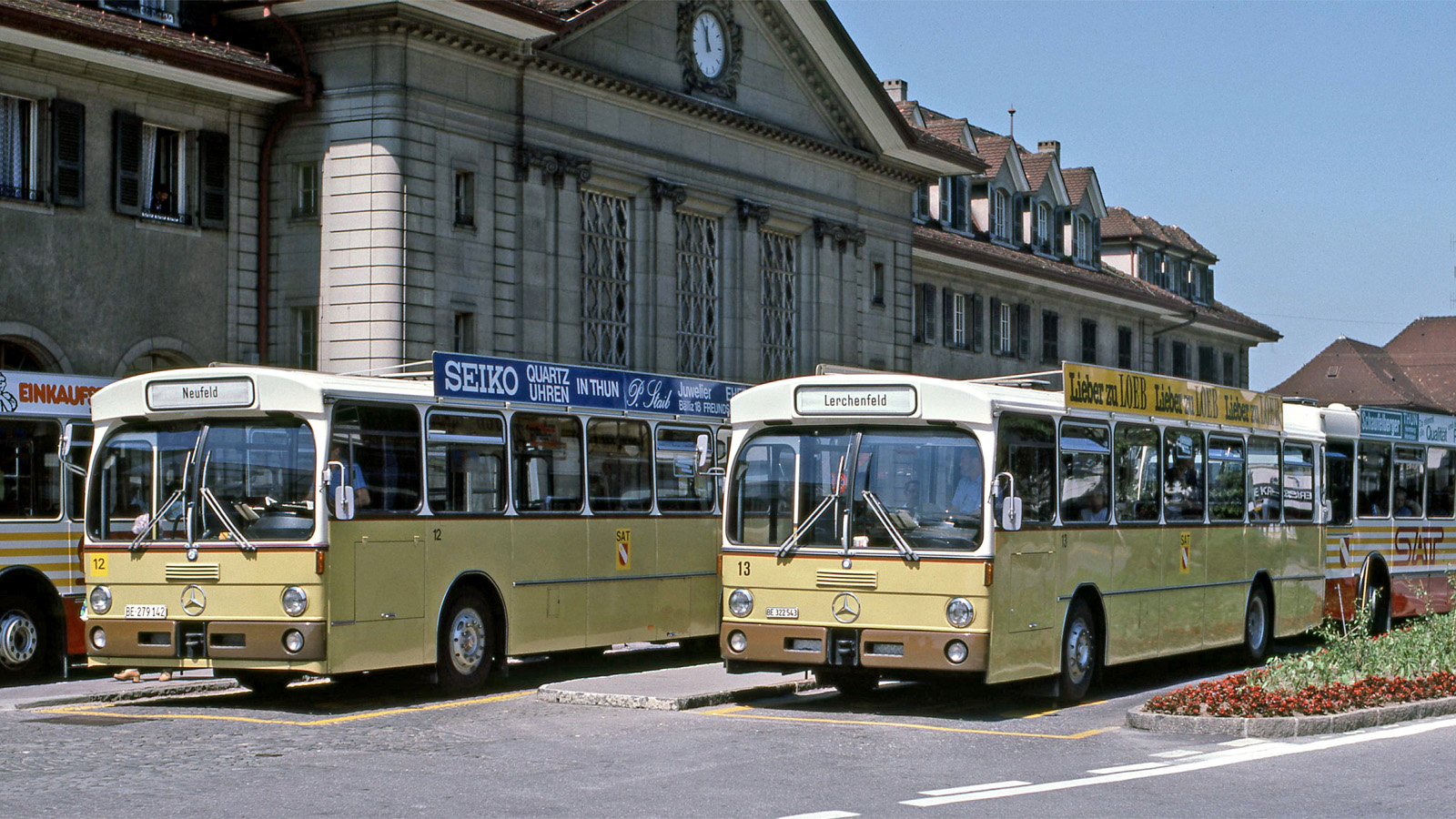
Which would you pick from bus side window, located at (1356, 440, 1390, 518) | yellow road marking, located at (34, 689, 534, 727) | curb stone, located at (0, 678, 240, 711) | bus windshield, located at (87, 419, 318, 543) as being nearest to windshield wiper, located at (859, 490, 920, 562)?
yellow road marking, located at (34, 689, 534, 727)

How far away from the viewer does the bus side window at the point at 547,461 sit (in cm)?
1756

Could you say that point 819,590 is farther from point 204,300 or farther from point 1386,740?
point 204,300

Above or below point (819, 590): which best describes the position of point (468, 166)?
above

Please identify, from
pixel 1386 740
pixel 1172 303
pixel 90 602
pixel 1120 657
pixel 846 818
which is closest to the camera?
pixel 846 818

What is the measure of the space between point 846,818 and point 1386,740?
5.33 meters

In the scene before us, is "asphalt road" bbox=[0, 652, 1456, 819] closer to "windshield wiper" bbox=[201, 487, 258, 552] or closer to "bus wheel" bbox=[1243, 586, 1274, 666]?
"windshield wiper" bbox=[201, 487, 258, 552]

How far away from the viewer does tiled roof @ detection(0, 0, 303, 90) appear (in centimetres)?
2500

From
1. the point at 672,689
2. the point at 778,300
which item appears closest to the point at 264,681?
the point at 672,689

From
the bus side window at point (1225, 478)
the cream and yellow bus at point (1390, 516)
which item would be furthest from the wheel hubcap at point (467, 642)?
the cream and yellow bus at point (1390, 516)

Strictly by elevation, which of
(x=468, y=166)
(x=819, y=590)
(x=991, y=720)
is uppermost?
(x=468, y=166)

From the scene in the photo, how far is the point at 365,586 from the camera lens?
613 inches

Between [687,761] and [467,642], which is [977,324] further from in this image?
[687,761]

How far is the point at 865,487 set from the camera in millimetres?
15156

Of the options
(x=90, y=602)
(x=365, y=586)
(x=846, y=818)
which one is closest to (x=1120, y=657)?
(x=365, y=586)
